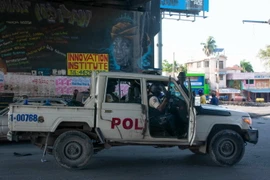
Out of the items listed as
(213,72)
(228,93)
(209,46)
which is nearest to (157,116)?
(228,93)

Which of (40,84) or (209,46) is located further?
(209,46)

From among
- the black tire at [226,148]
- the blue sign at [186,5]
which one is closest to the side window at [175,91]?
the black tire at [226,148]

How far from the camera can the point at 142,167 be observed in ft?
23.8

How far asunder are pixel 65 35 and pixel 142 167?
12078 mm

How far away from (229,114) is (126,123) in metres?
2.28

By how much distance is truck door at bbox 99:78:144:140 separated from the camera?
6.89m

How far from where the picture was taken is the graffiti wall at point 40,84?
55.9 ft

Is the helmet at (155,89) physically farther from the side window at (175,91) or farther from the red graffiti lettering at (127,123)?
the red graffiti lettering at (127,123)

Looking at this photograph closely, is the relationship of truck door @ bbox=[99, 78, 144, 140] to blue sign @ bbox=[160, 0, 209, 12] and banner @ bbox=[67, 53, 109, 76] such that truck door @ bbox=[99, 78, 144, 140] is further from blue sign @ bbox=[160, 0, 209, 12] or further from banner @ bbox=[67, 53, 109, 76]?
blue sign @ bbox=[160, 0, 209, 12]

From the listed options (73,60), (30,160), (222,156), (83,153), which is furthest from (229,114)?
(73,60)

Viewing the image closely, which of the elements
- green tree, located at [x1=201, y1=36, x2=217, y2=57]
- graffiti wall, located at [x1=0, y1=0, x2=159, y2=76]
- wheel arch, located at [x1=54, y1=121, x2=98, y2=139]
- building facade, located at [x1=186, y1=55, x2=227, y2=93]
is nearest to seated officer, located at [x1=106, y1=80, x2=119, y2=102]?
wheel arch, located at [x1=54, y1=121, x2=98, y2=139]

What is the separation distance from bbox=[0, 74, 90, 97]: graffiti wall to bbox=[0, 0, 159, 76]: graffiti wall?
405 millimetres

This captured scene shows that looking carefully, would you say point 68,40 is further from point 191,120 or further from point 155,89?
point 191,120

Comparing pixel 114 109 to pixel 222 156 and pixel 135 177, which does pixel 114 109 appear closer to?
pixel 135 177
